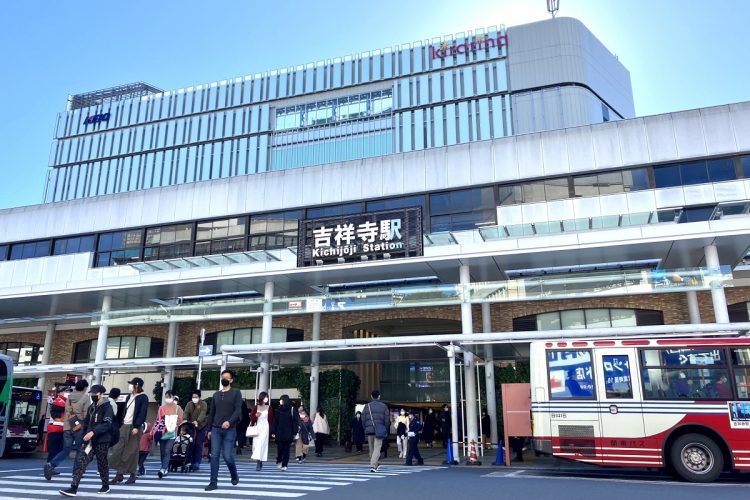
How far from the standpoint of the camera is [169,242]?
25.2 metres

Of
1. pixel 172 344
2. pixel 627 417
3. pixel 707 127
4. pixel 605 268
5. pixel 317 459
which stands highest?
pixel 707 127

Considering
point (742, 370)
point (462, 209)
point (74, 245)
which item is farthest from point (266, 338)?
point (742, 370)

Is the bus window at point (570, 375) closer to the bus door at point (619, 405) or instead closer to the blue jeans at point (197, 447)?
the bus door at point (619, 405)

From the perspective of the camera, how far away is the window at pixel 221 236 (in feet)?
78.9

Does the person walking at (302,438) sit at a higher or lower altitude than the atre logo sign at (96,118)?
lower

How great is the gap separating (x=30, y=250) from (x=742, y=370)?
28576mm

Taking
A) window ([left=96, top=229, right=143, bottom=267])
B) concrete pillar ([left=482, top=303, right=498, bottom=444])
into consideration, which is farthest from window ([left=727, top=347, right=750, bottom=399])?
window ([left=96, top=229, right=143, bottom=267])

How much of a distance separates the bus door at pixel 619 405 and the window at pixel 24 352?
27409mm

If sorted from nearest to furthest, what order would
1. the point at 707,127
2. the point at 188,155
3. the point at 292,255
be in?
the point at 707,127 → the point at 292,255 → the point at 188,155

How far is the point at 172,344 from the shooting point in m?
25.5

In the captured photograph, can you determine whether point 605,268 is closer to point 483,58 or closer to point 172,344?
point 172,344

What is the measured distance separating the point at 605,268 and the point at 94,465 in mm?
16060

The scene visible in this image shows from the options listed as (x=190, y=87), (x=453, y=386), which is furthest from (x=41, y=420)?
(x=190, y=87)

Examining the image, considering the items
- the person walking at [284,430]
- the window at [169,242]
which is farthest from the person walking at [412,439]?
the window at [169,242]
